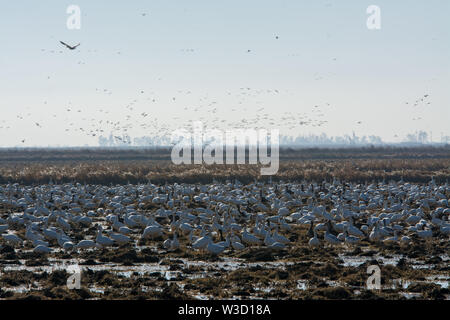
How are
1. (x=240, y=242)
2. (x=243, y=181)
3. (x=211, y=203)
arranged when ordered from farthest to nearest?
(x=243, y=181) → (x=211, y=203) → (x=240, y=242)

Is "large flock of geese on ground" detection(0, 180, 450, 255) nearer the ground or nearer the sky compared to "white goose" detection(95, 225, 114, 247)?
nearer the ground

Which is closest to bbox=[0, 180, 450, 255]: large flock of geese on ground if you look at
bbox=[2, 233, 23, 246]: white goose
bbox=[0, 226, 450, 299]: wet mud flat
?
bbox=[2, 233, 23, 246]: white goose

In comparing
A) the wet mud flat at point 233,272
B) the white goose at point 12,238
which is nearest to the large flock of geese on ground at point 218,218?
the white goose at point 12,238

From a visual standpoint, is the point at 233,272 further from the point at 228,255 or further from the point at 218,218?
the point at 218,218

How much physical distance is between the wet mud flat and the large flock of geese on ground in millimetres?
473

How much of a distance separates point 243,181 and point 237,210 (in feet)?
76.1

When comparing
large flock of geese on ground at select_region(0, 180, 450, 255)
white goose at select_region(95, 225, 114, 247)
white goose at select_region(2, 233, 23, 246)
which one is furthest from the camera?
large flock of geese on ground at select_region(0, 180, 450, 255)

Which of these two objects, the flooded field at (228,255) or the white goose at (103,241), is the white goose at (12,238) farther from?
the white goose at (103,241)

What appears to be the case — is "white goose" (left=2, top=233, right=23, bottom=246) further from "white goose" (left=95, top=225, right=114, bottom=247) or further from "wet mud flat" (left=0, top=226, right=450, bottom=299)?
→ "white goose" (left=95, top=225, right=114, bottom=247)

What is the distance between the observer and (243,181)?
5719 centimetres

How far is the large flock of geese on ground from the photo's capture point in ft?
79.6

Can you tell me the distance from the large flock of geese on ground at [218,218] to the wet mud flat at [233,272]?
0.47 meters

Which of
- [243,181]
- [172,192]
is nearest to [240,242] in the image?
[172,192]

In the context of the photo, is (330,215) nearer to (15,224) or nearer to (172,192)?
(15,224)
